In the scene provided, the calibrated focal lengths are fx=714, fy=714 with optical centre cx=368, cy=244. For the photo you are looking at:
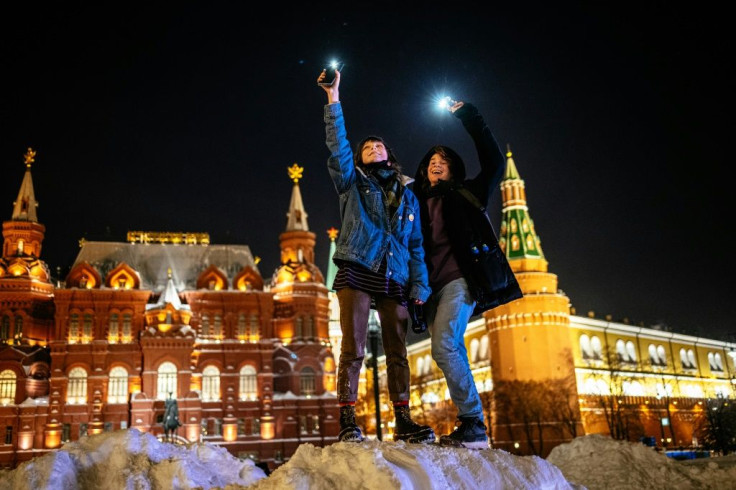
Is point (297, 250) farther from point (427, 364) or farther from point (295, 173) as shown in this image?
point (427, 364)

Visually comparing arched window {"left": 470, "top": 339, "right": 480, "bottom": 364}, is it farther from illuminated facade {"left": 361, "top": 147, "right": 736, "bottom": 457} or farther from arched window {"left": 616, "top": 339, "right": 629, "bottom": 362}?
arched window {"left": 616, "top": 339, "right": 629, "bottom": 362}

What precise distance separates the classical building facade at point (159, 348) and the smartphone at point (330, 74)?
138 feet

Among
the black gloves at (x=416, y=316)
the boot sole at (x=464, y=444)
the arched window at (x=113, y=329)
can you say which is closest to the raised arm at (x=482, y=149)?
the black gloves at (x=416, y=316)

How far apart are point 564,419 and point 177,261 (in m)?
32.6

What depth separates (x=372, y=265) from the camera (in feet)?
20.3

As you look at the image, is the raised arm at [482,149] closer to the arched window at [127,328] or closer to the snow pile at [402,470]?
the snow pile at [402,470]

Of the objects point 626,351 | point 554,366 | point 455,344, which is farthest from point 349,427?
point 626,351

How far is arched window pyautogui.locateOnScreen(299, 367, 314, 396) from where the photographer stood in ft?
169

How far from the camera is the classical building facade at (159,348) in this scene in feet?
155

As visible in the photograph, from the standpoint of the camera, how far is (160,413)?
4688cm

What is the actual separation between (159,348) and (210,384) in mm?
4446

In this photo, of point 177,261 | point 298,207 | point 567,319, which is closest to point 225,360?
point 177,261

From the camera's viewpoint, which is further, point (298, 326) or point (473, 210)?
point (298, 326)

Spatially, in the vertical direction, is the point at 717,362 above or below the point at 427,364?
below
